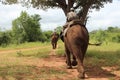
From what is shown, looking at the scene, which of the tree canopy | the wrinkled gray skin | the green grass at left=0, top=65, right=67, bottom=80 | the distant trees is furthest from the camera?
the distant trees

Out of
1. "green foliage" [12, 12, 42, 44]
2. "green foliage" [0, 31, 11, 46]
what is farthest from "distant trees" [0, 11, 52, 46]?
"green foliage" [0, 31, 11, 46]

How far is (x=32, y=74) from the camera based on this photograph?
12.3 metres

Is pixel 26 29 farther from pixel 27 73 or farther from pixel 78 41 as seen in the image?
pixel 78 41

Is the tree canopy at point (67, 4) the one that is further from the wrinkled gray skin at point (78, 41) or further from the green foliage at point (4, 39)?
the green foliage at point (4, 39)

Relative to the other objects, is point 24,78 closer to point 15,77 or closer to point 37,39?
point 15,77

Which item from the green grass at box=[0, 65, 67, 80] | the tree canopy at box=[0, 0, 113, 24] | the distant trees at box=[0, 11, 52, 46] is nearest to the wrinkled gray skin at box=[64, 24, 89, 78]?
the green grass at box=[0, 65, 67, 80]

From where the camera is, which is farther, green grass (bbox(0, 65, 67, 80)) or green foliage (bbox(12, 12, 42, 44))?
green foliage (bbox(12, 12, 42, 44))

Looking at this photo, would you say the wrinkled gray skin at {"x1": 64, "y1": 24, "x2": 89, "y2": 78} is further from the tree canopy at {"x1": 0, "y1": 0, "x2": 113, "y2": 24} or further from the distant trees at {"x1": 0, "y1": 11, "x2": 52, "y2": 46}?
the distant trees at {"x1": 0, "y1": 11, "x2": 52, "y2": 46}

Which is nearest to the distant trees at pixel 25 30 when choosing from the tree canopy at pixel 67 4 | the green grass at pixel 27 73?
the tree canopy at pixel 67 4

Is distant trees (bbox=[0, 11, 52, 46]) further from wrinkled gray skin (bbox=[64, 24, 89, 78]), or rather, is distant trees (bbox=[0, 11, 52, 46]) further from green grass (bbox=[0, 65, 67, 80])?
wrinkled gray skin (bbox=[64, 24, 89, 78])

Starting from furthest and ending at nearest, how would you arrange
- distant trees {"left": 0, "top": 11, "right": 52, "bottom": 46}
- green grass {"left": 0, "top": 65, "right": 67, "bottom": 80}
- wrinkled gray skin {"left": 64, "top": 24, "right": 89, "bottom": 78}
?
1. distant trees {"left": 0, "top": 11, "right": 52, "bottom": 46}
2. wrinkled gray skin {"left": 64, "top": 24, "right": 89, "bottom": 78}
3. green grass {"left": 0, "top": 65, "right": 67, "bottom": 80}

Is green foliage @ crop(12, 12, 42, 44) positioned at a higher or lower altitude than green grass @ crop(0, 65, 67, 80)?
higher

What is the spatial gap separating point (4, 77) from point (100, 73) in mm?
3564

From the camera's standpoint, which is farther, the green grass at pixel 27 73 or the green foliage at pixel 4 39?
the green foliage at pixel 4 39
